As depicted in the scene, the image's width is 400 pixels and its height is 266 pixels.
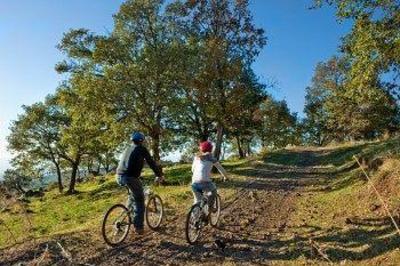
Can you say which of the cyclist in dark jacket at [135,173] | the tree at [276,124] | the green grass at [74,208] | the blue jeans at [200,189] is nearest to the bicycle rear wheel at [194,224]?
the blue jeans at [200,189]

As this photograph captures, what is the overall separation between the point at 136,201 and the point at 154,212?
1.80 metres

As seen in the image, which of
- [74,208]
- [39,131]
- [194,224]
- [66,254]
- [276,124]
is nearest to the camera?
[66,254]

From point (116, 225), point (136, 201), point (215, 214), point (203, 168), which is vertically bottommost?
point (116, 225)

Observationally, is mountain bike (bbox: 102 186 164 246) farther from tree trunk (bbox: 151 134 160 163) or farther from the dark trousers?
tree trunk (bbox: 151 134 160 163)

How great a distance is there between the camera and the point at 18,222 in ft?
116

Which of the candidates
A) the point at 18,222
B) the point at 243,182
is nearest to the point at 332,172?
the point at 243,182

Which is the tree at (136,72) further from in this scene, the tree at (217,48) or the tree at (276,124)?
the tree at (276,124)

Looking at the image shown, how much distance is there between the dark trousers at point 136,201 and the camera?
13.9 m

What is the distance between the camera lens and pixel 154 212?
1562cm

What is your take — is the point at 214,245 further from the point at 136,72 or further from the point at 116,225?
the point at 136,72

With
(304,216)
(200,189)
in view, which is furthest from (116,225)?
(304,216)

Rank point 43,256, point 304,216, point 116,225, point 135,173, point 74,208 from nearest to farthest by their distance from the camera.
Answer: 1. point 43,256
2. point 116,225
3. point 135,173
4. point 304,216
5. point 74,208

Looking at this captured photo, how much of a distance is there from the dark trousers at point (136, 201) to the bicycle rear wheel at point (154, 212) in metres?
1.01

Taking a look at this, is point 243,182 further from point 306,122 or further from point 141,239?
point 306,122
